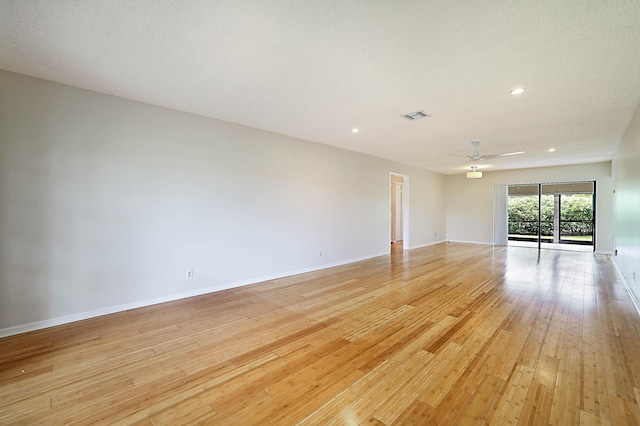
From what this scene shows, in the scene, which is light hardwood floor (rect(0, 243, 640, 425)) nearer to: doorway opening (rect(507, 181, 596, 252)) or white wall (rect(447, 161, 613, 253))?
white wall (rect(447, 161, 613, 253))

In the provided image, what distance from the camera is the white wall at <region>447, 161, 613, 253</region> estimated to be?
7738 mm

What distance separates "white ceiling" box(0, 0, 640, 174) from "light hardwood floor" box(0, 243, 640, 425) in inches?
102

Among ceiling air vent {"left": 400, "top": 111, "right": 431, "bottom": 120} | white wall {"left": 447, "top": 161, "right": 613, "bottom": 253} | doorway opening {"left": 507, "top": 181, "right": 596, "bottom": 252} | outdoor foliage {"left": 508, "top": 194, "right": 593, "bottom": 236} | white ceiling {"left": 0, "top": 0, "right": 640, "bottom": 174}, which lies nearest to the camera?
white ceiling {"left": 0, "top": 0, "right": 640, "bottom": 174}

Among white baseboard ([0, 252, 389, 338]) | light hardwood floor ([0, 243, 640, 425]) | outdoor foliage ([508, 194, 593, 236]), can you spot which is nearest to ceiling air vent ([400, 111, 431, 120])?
light hardwood floor ([0, 243, 640, 425])

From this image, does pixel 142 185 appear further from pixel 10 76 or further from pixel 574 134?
pixel 574 134

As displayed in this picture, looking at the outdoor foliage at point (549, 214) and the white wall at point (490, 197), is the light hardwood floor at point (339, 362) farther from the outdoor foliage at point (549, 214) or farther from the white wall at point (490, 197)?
the outdoor foliage at point (549, 214)

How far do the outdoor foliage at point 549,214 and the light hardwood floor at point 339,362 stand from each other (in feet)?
20.0

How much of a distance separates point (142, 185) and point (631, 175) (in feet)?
23.4

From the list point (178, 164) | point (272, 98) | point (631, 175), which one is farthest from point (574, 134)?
point (178, 164)

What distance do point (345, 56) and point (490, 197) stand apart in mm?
9282

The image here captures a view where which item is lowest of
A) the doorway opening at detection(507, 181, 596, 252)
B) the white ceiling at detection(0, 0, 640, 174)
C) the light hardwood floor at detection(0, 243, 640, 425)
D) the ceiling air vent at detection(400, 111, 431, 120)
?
the light hardwood floor at detection(0, 243, 640, 425)

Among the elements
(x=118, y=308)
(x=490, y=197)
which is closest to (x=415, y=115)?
(x=118, y=308)

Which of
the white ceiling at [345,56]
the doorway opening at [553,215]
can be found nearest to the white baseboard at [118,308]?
the white ceiling at [345,56]

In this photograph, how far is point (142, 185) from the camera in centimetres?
356
